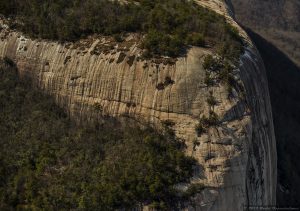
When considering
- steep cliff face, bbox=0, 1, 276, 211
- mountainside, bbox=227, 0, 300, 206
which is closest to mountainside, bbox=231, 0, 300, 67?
mountainside, bbox=227, 0, 300, 206

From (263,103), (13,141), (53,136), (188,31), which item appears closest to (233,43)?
(188,31)

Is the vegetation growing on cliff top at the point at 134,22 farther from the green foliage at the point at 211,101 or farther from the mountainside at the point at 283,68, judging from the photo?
the mountainside at the point at 283,68

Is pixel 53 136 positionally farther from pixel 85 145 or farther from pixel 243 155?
pixel 243 155

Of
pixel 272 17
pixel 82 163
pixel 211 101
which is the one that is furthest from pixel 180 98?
pixel 272 17

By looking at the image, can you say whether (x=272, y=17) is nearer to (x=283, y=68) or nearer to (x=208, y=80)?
(x=283, y=68)

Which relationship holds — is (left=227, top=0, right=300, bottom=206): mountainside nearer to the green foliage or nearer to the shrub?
the green foliage

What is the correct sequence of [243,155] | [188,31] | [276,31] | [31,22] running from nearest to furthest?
1. [243,155]
2. [188,31]
3. [31,22]
4. [276,31]

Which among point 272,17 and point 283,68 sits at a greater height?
point 272,17
